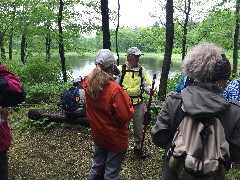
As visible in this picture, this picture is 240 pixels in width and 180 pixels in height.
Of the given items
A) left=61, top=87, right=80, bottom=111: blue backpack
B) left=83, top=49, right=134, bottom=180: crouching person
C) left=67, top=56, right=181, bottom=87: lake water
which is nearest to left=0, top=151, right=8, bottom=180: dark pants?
left=83, top=49, right=134, bottom=180: crouching person

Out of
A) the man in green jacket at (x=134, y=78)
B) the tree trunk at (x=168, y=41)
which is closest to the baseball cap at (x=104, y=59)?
the man in green jacket at (x=134, y=78)

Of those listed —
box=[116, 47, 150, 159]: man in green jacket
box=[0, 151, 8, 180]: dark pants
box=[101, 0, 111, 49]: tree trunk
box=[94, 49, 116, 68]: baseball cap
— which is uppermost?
box=[101, 0, 111, 49]: tree trunk

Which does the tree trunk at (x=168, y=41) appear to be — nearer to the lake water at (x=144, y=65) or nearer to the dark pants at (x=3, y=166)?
the dark pants at (x=3, y=166)

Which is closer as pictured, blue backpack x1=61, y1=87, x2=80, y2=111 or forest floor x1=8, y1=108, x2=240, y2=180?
forest floor x1=8, y1=108, x2=240, y2=180

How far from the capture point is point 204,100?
6.76 feet

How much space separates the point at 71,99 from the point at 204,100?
4732 mm

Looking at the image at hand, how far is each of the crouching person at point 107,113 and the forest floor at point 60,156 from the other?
1.09 meters

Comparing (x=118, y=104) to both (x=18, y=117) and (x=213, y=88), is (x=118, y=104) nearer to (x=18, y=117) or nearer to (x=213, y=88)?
(x=213, y=88)

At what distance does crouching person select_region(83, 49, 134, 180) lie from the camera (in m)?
3.39

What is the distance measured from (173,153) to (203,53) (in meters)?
0.79

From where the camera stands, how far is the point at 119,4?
765 inches

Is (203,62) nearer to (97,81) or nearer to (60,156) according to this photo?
(97,81)

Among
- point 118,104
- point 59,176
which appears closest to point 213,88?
point 118,104

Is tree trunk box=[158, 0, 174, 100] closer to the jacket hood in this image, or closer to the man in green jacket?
the man in green jacket
